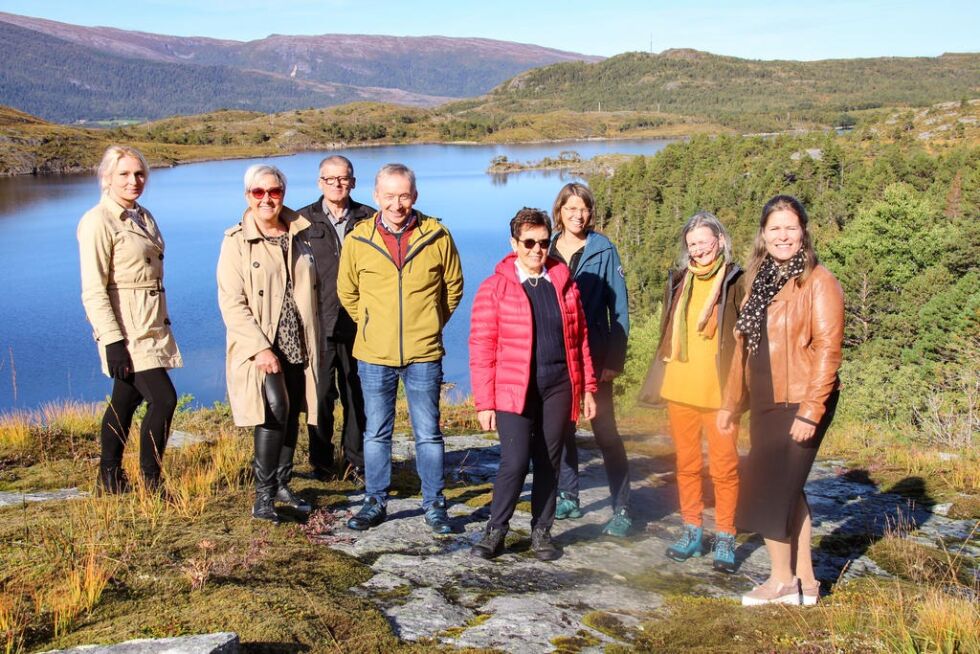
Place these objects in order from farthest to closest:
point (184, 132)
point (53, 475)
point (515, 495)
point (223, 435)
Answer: point (184, 132)
point (223, 435)
point (53, 475)
point (515, 495)

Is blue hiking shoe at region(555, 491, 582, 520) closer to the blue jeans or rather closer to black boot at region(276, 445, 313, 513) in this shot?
the blue jeans

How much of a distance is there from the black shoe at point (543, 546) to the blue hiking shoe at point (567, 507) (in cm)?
71

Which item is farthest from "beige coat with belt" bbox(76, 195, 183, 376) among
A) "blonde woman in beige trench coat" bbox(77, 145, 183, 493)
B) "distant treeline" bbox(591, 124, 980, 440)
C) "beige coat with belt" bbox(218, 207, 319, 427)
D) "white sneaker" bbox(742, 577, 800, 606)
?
"distant treeline" bbox(591, 124, 980, 440)

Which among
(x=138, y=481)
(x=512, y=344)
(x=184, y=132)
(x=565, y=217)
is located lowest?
(x=138, y=481)

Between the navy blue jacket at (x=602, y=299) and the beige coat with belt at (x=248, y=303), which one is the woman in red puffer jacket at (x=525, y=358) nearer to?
the navy blue jacket at (x=602, y=299)

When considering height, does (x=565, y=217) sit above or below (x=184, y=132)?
below

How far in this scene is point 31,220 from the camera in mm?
45938

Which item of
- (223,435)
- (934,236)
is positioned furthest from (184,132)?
(223,435)

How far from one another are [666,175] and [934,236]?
126 feet

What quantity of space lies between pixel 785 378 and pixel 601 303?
4.46 feet

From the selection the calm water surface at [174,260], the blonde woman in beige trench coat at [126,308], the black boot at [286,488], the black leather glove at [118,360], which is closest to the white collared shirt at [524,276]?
the black boot at [286,488]

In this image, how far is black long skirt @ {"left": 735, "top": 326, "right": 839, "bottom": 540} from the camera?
3.35 m

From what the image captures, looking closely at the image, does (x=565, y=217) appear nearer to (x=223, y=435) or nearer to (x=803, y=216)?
(x=803, y=216)

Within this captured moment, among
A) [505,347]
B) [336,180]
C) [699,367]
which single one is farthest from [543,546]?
[336,180]
